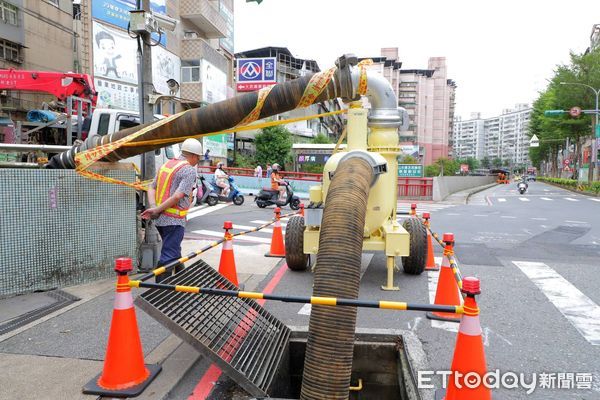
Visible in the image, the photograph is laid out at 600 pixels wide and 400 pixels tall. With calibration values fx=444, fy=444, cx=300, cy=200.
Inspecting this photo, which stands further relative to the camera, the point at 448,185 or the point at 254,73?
the point at 254,73

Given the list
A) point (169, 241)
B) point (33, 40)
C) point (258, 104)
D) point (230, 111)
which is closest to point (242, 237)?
point (169, 241)

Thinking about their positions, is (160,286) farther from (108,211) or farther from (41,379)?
(108,211)

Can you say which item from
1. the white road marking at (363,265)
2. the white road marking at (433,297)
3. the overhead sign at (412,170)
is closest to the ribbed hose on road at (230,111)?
the white road marking at (363,265)

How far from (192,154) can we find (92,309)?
82.2 inches

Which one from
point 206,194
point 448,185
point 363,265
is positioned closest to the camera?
point 363,265

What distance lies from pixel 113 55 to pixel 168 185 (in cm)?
2325

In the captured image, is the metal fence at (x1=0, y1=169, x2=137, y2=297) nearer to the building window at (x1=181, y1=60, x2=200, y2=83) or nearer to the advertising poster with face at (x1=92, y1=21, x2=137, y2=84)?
the advertising poster with face at (x1=92, y1=21, x2=137, y2=84)

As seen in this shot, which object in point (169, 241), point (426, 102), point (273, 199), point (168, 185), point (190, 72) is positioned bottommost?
point (273, 199)

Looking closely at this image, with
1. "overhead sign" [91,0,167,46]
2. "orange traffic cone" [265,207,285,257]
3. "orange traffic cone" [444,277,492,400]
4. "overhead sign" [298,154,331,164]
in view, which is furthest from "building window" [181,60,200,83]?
"orange traffic cone" [444,277,492,400]

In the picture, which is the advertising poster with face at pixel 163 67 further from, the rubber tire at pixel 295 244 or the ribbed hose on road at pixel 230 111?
the ribbed hose on road at pixel 230 111

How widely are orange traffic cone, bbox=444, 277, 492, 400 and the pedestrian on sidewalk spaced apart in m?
3.28

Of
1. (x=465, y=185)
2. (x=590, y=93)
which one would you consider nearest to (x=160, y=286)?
(x=465, y=185)

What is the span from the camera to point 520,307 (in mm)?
5535

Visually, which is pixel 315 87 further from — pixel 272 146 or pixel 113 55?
pixel 272 146
